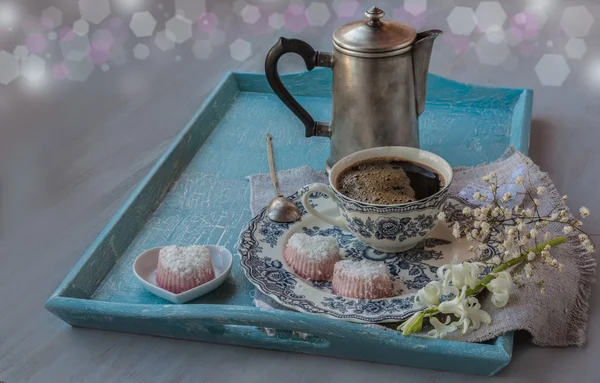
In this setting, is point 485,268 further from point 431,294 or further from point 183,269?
point 183,269

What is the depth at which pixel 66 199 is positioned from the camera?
109 cm

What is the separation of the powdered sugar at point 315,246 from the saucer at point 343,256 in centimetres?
2

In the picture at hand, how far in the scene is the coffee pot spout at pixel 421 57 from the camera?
3.22ft

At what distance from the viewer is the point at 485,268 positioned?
818 mm

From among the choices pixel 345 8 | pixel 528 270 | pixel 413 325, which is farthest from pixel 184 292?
pixel 345 8

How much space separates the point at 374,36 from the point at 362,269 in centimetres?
32

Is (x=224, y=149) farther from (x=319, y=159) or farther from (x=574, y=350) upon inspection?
(x=574, y=350)

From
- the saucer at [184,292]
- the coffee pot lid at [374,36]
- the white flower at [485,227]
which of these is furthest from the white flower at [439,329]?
the coffee pot lid at [374,36]

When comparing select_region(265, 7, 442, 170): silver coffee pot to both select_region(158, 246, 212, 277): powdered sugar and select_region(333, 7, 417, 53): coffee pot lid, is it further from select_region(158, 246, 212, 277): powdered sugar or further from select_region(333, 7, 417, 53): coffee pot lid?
select_region(158, 246, 212, 277): powdered sugar

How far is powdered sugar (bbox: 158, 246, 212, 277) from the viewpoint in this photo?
83cm

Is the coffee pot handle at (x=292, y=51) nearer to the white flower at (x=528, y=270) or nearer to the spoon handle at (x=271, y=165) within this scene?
the spoon handle at (x=271, y=165)

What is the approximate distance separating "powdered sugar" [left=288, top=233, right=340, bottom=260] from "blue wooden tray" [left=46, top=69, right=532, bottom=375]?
2.9 inches

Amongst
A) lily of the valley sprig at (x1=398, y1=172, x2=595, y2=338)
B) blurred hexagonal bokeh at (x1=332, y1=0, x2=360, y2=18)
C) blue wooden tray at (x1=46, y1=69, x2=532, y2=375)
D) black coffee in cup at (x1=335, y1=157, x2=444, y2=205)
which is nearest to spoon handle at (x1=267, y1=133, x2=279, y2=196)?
blue wooden tray at (x1=46, y1=69, x2=532, y2=375)

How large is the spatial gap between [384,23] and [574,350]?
1.50 ft
